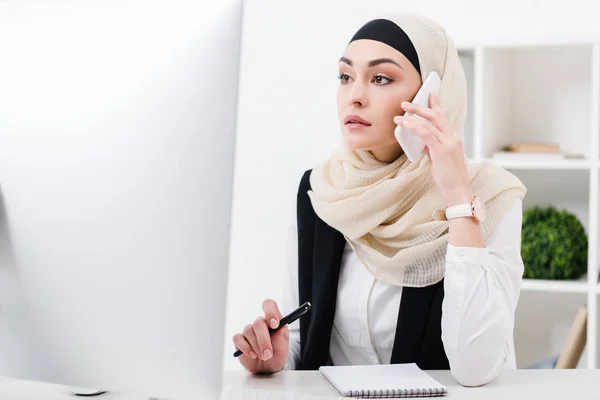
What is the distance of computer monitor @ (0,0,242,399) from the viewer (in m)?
0.70

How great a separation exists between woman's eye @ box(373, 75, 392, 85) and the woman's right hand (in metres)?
0.53

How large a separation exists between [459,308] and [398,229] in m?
0.31

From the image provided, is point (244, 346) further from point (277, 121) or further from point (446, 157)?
point (277, 121)

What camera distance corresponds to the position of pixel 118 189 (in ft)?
2.38

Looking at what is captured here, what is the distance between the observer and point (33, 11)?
774 millimetres

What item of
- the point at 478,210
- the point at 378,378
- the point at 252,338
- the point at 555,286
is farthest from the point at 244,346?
the point at 555,286

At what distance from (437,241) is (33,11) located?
926mm

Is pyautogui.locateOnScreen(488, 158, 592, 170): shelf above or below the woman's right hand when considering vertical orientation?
above

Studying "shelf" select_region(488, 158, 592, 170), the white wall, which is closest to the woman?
"shelf" select_region(488, 158, 592, 170)

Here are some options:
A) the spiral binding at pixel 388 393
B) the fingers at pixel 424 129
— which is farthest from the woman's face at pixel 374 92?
the spiral binding at pixel 388 393

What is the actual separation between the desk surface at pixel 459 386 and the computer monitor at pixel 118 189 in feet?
0.64

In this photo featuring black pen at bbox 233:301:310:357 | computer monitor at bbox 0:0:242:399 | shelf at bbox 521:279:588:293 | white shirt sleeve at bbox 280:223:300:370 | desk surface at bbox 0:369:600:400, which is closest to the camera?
computer monitor at bbox 0:0:242:399

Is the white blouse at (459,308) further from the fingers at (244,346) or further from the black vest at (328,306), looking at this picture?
the fingers at (244,346)

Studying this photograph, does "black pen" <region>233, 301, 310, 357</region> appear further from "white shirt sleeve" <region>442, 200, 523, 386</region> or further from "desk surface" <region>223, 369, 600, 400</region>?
"white shirt sleeve" <region>442, 200, 523, 386</region>
